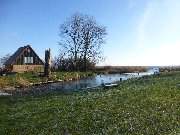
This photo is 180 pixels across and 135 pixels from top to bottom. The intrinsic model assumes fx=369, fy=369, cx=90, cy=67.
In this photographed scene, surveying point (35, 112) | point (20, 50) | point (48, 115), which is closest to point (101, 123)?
point (48, 115)

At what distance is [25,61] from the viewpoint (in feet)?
295

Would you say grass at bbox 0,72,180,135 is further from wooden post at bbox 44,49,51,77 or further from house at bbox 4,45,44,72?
house at bbox 4,45,44,72

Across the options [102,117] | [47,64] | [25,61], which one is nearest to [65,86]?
[47,64]

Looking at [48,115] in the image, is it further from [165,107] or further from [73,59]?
[73,59]

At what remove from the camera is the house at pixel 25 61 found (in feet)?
285

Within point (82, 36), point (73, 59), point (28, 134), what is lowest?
point (28, 134)

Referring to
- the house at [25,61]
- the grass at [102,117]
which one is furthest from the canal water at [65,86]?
the house at [25,61]

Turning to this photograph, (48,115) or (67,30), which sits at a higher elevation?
(67,30)

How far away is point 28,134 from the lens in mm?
16453

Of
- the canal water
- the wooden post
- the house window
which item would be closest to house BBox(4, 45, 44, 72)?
the house window

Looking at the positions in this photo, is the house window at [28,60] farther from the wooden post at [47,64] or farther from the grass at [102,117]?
the grass at [102,117]

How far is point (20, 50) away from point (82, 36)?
16.4 metres

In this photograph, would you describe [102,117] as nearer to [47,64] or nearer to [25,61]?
[47,64]

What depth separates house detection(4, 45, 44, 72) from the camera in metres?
86.9
